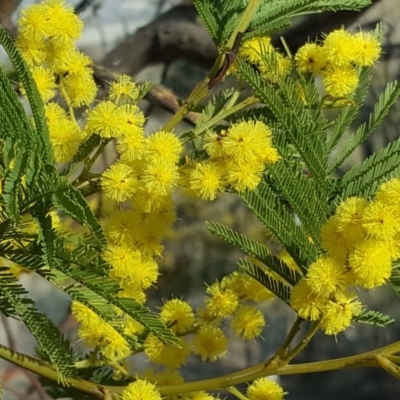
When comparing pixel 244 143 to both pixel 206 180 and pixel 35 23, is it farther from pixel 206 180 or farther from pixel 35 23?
pixel 35 23

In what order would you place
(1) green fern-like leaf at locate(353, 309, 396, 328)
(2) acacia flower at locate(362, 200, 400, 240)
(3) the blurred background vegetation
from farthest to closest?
(3) the blurred background vegetation
(1) green fern-like leaf at locate(353, 309, 396, 328)
(2) acacia flower at locate(362, 200, 400, 240)

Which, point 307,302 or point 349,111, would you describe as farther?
point 349,111

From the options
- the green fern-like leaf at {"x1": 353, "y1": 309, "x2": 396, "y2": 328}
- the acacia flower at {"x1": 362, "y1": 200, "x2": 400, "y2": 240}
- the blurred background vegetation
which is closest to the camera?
the acacia flower at {"x1": 362, "y1": 200, "x2": 400, "y2": 240}

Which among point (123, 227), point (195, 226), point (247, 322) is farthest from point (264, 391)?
point (195, 226)

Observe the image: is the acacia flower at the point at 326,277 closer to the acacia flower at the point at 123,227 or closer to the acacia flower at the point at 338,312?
the acacia flower at the point at 338,312

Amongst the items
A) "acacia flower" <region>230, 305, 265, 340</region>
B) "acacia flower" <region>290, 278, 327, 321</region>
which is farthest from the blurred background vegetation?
"acacia flower" <region>290, 278, 327, 321</region>

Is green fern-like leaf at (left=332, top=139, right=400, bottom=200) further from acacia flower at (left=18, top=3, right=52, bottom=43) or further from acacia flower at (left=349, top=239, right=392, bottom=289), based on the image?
acacia flower at (left=18, top=3, right=52, bottom=43)
